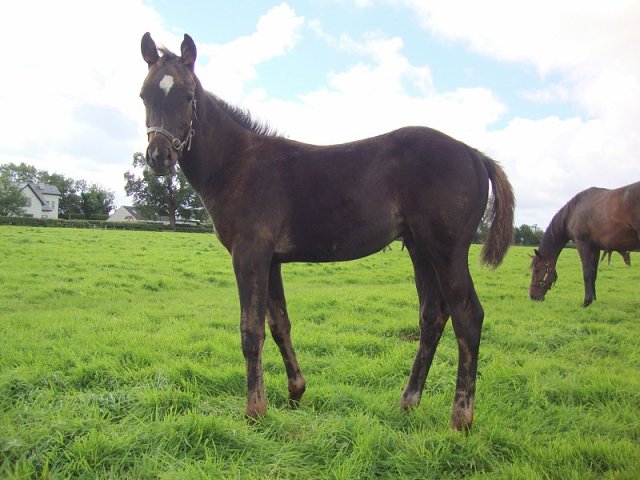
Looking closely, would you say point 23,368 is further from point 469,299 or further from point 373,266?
point 373,266

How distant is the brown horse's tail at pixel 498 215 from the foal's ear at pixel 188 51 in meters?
2.69

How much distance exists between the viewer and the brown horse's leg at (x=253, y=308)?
3533mm

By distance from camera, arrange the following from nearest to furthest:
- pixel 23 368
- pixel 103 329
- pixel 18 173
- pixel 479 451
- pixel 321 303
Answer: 1. pixel 479 451
2. pixel 23 368
3. pixel 103 329
4. pixel 321 303
5. pixel 18 173

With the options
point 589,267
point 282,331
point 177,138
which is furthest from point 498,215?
point 589,267

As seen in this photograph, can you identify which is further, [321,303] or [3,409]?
[321,303]

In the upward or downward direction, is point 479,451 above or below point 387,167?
below

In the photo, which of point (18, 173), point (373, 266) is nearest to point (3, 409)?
point (373, 266)

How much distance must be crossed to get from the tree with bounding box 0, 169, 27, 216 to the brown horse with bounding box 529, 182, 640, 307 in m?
82.8

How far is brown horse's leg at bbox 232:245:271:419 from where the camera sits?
3.53 meters

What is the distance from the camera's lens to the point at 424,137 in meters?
3.74

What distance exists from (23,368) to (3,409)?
1.13m

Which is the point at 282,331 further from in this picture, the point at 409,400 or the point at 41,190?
the point at 41,190

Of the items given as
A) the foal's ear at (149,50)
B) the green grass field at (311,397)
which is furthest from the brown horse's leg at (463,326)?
the foal's ear at (149,50)

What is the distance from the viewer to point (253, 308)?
11.8ft
